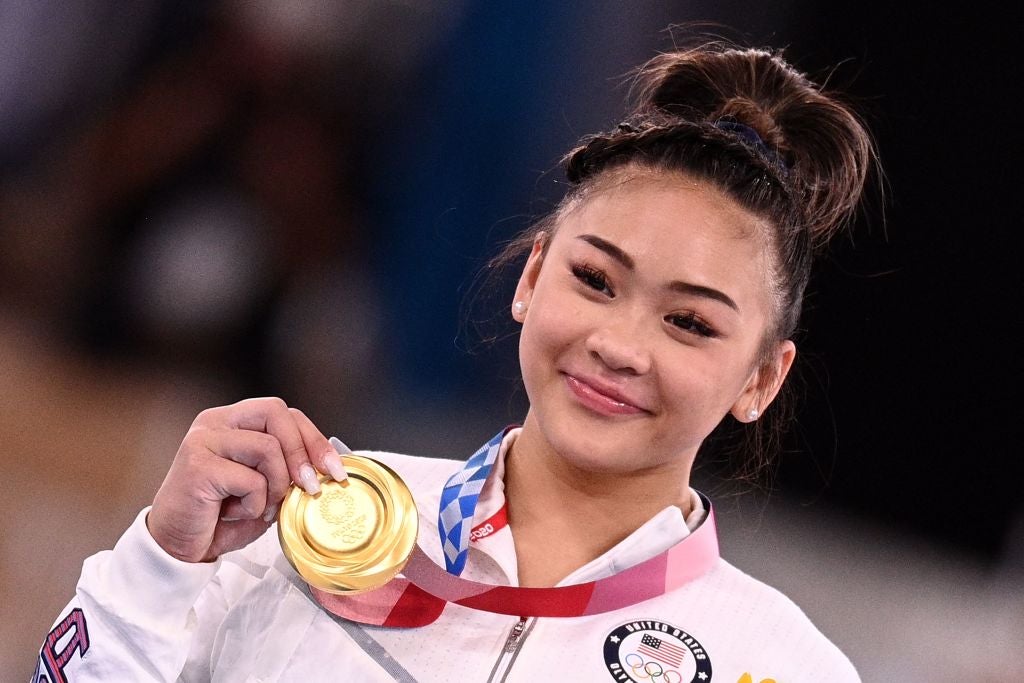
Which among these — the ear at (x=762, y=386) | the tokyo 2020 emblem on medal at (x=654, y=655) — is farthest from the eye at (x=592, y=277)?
the tokyo 2020 emblem on medal at (x=654, y=655)

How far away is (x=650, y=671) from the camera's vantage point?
181 cm

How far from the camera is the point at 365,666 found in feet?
5.83

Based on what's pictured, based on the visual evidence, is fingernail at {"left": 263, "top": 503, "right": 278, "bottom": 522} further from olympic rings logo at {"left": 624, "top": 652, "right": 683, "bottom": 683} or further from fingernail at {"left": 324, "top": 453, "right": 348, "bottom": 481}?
olympic rings logo at {"left": 624, "top": 652, "right": 683, "bottom": 683}

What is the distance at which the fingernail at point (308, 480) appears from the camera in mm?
1672

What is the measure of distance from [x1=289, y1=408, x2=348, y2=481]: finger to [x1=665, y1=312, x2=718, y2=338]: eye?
23.1 inches

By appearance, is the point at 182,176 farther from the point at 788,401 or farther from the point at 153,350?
the point at 788,401

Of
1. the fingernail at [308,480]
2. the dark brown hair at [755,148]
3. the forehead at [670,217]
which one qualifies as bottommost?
the fingernail at [308,480]

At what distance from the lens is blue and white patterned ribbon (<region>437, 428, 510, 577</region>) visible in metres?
1.88

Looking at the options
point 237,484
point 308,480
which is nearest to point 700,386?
point 308,480

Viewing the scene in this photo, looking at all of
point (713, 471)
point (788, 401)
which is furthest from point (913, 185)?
point (713, 471)

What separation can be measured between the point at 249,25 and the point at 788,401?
175cm

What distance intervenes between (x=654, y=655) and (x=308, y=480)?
25.6 inches

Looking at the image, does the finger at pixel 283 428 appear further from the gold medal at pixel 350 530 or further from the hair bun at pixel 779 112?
the hair bun at pixel 779 112

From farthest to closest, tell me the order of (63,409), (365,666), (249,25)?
(249,25), (63,409), (365,666)
